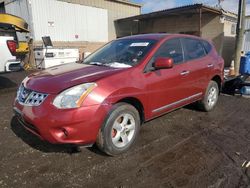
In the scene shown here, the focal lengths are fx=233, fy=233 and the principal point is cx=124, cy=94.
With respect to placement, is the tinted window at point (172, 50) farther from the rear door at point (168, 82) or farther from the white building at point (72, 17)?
the white building at point (72, 17)

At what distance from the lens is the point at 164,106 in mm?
3955

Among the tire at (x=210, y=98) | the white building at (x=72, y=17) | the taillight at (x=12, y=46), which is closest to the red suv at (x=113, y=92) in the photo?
the tire at (x=210, y=98)

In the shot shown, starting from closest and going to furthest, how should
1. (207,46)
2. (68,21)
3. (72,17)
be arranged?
(207,46) < (68,21) < (72,17)

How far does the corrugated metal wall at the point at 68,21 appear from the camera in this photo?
48.0 feet

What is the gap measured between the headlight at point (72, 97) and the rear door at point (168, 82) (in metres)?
1.05

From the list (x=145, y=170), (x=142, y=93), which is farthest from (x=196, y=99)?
(x=145, y=170)

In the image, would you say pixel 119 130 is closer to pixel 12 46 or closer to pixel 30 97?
pixel 30 97

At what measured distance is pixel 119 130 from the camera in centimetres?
327

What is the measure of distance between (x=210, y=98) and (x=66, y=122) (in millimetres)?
3687

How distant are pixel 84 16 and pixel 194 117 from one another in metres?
14.8

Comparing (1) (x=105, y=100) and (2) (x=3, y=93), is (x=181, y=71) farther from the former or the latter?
(2) (x=3, y=93)

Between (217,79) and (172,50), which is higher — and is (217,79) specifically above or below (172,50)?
below

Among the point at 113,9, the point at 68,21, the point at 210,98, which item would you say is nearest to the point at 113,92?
the point at 210,98

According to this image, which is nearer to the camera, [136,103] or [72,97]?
[72,97]
